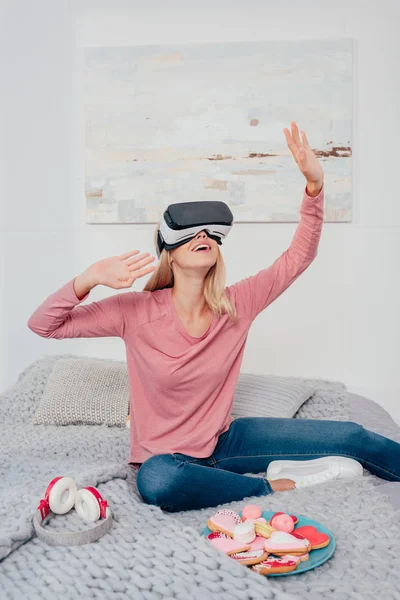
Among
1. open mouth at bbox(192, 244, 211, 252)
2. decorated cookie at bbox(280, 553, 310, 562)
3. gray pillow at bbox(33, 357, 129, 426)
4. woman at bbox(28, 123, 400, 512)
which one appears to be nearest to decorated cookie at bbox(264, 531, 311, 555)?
decorated cookie at bbox(280, 553, 310, 562)

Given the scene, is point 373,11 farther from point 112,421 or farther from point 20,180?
point 112,421

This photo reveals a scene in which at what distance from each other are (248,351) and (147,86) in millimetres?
1322

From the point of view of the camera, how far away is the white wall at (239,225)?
11.0 ft

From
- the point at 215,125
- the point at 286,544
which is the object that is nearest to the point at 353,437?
the point at 286,544

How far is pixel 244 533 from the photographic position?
1569mm

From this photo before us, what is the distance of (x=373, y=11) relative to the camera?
3336 mm

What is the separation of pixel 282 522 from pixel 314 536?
0.08 m

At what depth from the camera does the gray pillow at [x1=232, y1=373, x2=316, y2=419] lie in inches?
105

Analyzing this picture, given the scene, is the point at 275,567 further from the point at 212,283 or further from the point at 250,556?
the point at 212,283

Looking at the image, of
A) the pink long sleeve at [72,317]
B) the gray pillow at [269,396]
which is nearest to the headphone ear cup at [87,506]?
the pink long sleeve at [72,317]

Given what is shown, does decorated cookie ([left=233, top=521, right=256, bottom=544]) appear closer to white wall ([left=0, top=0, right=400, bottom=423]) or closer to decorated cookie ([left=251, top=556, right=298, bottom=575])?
decorated cookie ([left=251, top=556, right=298, bottom=575])

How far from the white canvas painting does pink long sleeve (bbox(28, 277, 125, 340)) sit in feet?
4.37

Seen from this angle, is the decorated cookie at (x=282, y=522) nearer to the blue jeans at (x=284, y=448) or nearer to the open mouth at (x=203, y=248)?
the blue jeans at (x=284, y=448)

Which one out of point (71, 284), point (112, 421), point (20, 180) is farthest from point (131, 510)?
point (20, 180)
